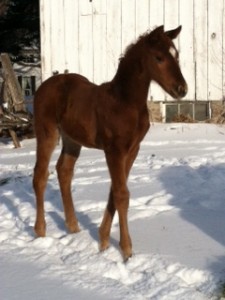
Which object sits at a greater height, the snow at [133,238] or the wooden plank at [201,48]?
the wooden plank at [201,48]

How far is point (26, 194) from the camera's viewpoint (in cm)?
720

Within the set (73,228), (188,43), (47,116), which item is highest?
(188,43)

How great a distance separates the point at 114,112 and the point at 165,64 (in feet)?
1.91

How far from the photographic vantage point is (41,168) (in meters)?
5.41

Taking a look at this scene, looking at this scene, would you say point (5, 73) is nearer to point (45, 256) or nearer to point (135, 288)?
point (45, 256)

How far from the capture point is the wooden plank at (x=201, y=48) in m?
12.3

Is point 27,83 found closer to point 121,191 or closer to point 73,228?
point 73,228

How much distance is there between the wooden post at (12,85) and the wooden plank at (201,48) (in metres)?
3.79

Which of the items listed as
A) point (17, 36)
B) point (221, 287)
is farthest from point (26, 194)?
point (17, 36)

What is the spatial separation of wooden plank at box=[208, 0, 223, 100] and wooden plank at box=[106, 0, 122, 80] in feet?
6.72

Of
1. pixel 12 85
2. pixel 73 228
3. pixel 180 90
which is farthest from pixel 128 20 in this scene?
pixel 180 90

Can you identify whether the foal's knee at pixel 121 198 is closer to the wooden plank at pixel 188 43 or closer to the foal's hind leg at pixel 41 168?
the foal's hind leg at pixel 41 168

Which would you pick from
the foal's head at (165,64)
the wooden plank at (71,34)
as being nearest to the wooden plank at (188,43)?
the wooden plank at (71,34)

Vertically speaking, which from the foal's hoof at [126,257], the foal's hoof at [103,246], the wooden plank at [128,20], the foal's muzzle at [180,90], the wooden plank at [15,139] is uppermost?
the wooden plank at [128,20]
